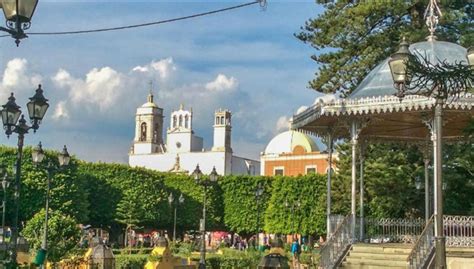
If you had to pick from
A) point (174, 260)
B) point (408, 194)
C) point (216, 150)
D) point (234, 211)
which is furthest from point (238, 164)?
point (174, 260)

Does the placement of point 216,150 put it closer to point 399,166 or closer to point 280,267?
point 399,166

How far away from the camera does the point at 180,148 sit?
307 ft

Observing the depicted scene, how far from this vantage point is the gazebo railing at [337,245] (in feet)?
51.7

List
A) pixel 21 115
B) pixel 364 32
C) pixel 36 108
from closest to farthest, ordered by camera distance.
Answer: pixel 36 108 → pixel 21 115 → pixel 364 32

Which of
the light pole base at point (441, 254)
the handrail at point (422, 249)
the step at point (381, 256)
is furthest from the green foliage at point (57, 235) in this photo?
the light pole base at point (441, 254)

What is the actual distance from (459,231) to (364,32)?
12.0 meters

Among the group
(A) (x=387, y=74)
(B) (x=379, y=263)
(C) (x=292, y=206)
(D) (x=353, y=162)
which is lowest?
(B) (x=379, y=263)

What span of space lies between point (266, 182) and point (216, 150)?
43.7 m

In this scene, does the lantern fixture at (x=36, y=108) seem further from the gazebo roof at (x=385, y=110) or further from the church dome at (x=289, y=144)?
the church dome at (x=289, y=144)

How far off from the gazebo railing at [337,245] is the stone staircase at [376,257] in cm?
19

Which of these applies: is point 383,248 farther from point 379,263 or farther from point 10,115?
point 10,115

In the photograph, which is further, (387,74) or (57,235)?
(57,235)

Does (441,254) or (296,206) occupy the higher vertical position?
(296,206)

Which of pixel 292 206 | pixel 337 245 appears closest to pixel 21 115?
pixel 337 245
